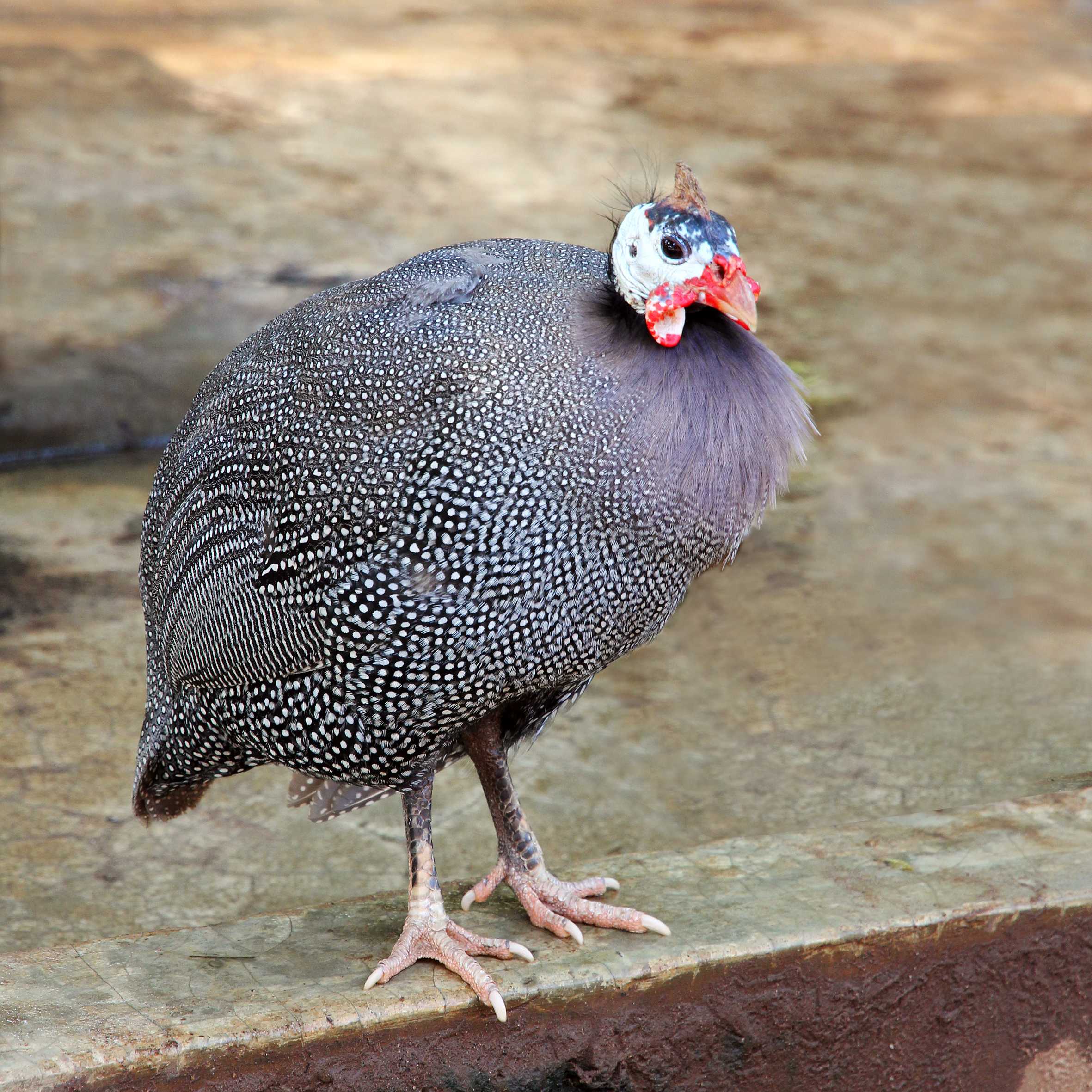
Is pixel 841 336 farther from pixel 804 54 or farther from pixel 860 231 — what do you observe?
pixel 804 54

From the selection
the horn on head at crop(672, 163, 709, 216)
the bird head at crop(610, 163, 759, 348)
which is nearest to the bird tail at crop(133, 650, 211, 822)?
the bird head at crop(610, 163, 759, 348)

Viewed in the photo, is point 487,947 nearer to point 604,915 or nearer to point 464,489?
point 604,915

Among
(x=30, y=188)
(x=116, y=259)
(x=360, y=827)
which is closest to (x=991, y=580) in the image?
(x=360, y=827)

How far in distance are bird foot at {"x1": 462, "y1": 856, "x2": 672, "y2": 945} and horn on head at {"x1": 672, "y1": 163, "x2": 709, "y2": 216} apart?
1119mm

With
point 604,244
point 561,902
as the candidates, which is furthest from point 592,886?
point 604,244

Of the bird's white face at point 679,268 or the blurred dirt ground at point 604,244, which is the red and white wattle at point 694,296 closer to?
the bird's white face at point 679,268

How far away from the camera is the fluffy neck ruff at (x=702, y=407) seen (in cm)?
210

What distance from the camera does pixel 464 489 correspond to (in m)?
2.06

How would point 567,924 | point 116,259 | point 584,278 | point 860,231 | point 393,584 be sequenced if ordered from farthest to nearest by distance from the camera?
point 860,231 → point 116,259 → point 567,924 → point 584,278 → point 393,584

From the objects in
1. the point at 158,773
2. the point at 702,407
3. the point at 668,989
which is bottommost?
the point at 668,989

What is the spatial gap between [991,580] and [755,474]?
2719 mm

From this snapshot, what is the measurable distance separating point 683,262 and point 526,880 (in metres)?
1.09

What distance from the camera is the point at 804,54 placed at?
30.8 ft

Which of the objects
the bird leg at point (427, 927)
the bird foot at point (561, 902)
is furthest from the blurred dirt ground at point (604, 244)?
the bird leg at point (427, 927)
